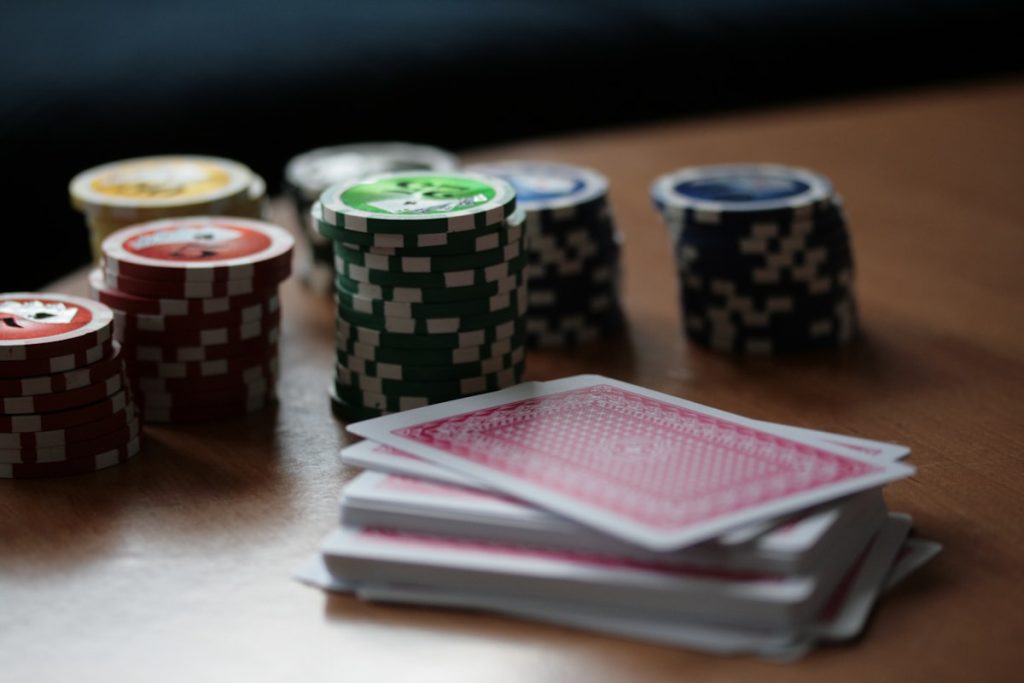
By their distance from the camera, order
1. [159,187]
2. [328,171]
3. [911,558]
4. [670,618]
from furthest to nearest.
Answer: [328,171], [159,187], [911,558], [670,618]

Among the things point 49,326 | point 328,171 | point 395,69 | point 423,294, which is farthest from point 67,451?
point 395,69

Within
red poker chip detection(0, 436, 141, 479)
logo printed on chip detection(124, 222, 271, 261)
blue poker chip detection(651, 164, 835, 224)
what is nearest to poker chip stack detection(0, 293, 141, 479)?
red poker chip detection(0, 436, 141, 479)

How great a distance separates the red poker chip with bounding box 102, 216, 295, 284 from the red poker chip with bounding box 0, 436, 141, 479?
0.62 ft

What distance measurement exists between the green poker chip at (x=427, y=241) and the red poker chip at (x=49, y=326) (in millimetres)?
242

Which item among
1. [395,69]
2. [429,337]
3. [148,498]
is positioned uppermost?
[395,69]

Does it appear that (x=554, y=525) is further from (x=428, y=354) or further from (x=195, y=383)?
(x=195, y=383)

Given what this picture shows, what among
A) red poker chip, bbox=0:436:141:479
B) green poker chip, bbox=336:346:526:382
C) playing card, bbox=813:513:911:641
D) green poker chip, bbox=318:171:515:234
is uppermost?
green poker chip, bbox=318:171:515:234

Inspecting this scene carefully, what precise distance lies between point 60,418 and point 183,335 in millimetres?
167

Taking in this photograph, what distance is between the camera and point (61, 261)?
2439mm

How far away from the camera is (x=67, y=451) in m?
1.29

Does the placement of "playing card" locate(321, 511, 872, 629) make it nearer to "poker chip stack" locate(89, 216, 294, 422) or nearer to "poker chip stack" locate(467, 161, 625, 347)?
"poker chip stack" locate(89, 216, 294, 422)

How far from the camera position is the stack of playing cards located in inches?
39.2

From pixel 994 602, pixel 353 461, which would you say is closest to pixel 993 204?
pixel 994 602

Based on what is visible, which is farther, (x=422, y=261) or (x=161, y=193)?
(x=161, y=193)
